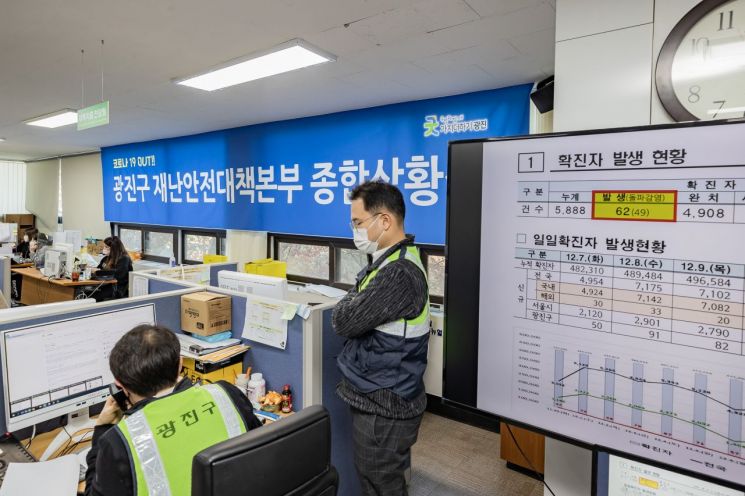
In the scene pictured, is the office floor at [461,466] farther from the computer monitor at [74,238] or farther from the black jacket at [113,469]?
the computer monitor at [74,238]

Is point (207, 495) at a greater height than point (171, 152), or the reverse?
point (171, 152)

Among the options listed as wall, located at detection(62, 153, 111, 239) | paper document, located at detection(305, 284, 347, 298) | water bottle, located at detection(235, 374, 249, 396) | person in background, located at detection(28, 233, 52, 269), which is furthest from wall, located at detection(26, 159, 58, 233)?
water bottle, located at detection(235, 374, 249, 396)

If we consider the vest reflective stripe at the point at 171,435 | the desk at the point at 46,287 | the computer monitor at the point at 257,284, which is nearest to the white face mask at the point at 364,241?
the computer monitor at the point at 257,284

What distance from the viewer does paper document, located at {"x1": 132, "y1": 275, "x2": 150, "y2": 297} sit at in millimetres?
2596

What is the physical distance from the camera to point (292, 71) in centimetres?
280

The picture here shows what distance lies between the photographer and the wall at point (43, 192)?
7.86 meters

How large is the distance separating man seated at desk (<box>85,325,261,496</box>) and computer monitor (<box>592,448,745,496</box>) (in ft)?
2.90

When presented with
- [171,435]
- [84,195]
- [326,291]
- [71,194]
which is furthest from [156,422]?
[71,194]

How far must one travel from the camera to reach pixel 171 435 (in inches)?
40.8

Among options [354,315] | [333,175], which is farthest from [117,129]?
[354,315]

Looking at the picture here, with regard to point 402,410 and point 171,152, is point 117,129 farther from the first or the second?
point 402,410

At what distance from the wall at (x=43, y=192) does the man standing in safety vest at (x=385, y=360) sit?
27.7ft

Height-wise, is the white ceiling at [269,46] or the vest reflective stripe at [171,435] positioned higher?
the white ceiling at [269,46]

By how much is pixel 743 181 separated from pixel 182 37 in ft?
8.12
